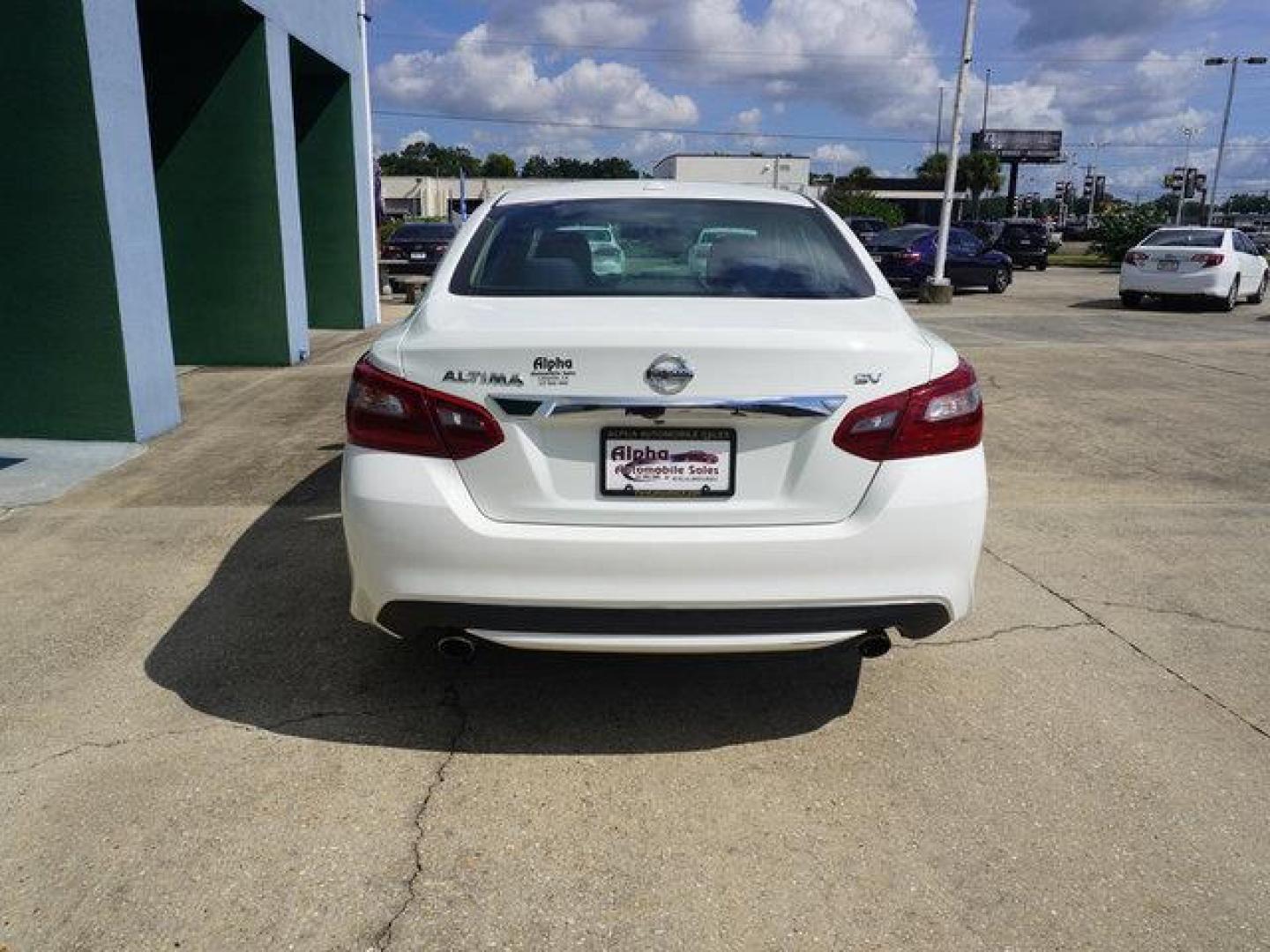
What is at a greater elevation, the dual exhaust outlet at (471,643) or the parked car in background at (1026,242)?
the parked car in background at (1026,242)

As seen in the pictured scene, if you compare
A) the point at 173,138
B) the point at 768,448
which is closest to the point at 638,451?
the point at 768,448

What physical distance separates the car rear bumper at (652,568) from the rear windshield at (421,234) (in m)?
21.2

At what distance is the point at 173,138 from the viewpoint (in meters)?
10.1

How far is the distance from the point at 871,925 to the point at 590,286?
6.56ft

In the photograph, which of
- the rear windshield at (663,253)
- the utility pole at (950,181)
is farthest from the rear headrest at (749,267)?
the utility pole at (950,181)

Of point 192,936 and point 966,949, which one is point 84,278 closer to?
point 192,936

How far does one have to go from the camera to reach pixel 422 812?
273 cm

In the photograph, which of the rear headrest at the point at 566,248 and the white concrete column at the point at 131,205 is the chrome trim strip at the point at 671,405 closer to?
the rear headrest at the point at 566,248

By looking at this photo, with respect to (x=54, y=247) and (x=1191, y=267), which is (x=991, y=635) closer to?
(x=54, y=247)

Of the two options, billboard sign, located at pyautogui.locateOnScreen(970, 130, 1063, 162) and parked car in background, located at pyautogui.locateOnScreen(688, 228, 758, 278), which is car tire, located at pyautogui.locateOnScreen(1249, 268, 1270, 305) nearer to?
parked car in background, located at pyautogui.locateOnScreen(688, 228, 758, 278)

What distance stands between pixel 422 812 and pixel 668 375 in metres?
1.37

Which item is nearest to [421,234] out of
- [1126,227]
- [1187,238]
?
[1187,238]

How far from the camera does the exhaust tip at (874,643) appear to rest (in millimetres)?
2826

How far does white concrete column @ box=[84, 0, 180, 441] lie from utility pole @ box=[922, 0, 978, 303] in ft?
48.8
